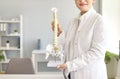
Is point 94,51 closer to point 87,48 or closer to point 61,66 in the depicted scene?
point 87,48

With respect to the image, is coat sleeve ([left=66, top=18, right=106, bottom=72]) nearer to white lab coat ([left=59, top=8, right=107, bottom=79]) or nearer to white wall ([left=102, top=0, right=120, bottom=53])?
white lab coat ([left=59, top=8, right=107, bottom=79])

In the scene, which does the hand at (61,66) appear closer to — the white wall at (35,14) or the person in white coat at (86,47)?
the person in white coat at (86,47)

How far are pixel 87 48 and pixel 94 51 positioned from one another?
5 centimetres

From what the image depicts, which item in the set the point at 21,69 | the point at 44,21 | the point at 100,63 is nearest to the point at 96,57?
the point at 100,63

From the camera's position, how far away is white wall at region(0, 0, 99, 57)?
4969 mm

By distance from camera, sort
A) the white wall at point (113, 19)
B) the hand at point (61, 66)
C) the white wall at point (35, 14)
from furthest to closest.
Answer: the white wall at point (35, 14), the white wall at point (113, 19), the hand at point (61, 66)

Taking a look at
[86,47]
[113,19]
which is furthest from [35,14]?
[86,47]

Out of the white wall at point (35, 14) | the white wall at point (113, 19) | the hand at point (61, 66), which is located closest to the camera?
the hand at point (61, 66)

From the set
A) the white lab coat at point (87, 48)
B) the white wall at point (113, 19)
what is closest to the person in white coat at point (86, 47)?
the white lab coat at point (87, 48)

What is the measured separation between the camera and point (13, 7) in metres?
4.98

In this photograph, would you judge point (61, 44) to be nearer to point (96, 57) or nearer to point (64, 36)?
point (64, 36)

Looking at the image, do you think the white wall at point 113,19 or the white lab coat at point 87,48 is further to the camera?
the white wall at point 113,19

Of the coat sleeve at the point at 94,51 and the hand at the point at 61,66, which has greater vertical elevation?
the coat sleeve at the point at 94,51

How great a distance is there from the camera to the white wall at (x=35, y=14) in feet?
16.3
